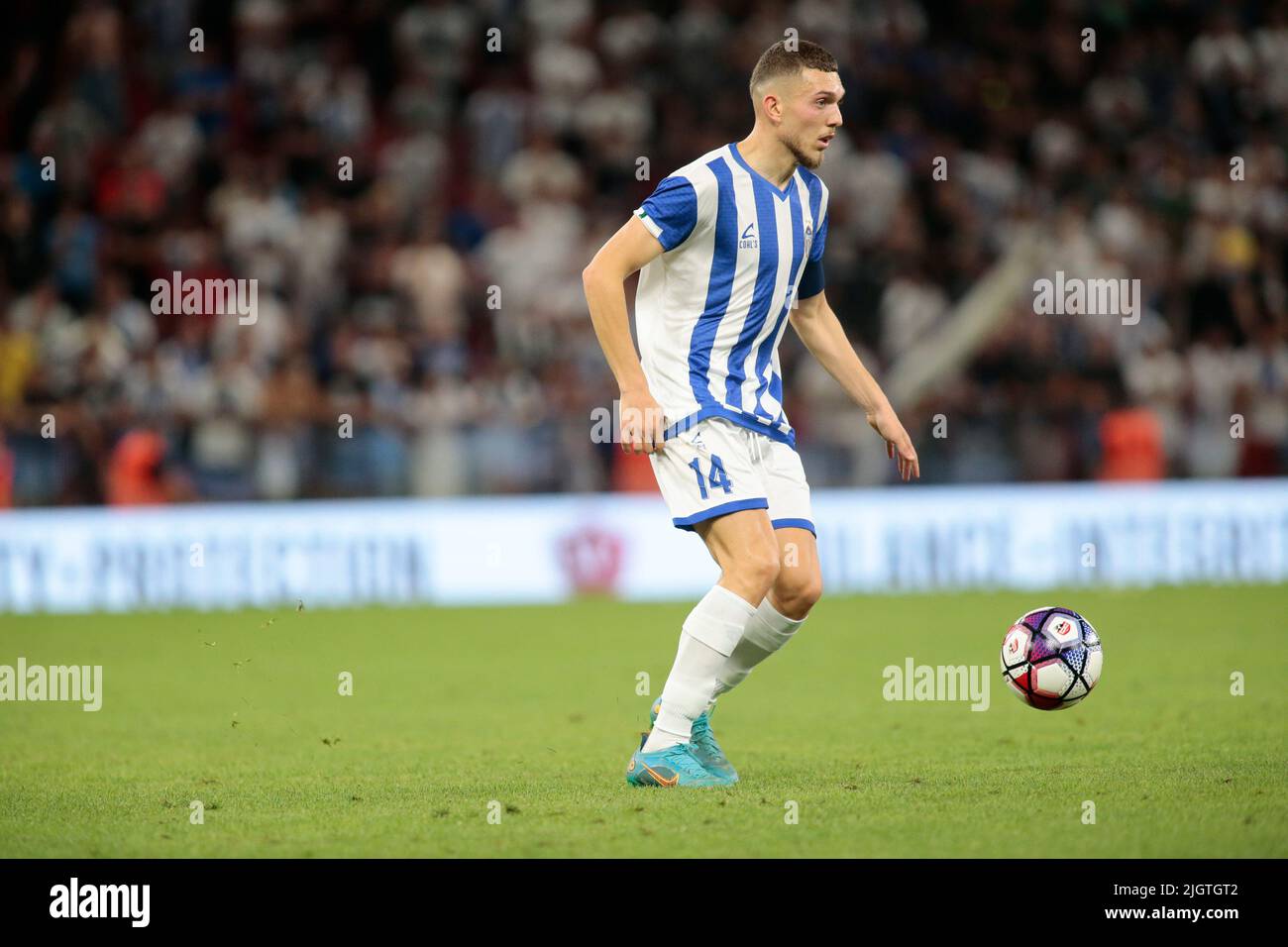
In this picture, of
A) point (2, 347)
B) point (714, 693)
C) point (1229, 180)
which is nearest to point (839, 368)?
point (714, 693)

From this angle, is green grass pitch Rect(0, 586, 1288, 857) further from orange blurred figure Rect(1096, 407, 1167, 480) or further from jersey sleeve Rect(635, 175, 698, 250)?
orange blurred figure Rect(1096, 407, 1167, 480)

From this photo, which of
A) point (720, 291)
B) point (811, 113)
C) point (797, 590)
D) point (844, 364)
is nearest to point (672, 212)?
point (720, 291)

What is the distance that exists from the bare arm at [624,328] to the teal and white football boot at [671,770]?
1.10 meters

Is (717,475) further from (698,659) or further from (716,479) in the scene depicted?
(698,659)

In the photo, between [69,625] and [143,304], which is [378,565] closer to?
[69,625]

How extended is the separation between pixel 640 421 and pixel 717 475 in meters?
0.35

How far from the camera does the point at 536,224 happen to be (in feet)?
59.9

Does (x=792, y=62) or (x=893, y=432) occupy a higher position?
(x=792, y=62)

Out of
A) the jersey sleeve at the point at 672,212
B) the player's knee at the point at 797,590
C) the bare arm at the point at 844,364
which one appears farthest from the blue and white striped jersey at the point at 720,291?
the player's knee at the point at 797,590

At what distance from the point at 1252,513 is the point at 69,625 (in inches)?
392

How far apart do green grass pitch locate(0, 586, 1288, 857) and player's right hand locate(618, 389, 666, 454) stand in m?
1.23
